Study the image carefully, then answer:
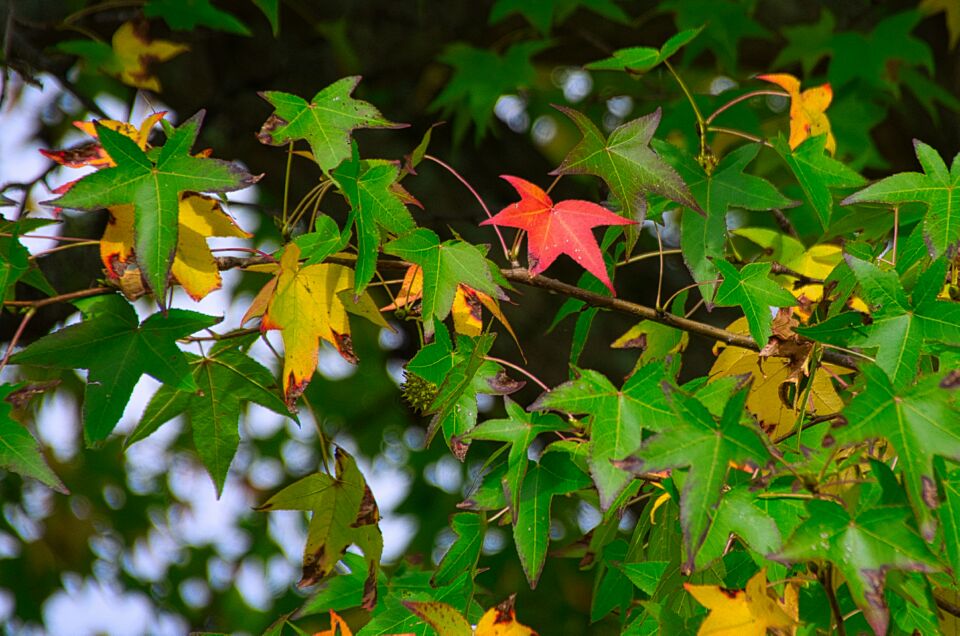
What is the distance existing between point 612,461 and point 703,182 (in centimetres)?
41

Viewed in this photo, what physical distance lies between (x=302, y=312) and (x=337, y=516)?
238 millimetres

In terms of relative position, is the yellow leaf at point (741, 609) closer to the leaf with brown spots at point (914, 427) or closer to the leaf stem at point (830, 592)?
the leaf stem at point (830, 592)

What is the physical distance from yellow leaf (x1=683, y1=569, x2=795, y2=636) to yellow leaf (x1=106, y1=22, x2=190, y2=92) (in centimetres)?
149

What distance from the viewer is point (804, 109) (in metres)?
1.16

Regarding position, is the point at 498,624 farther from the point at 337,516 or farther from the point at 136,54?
the point at 136,54

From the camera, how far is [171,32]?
2246mm

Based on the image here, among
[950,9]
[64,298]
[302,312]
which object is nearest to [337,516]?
[302,312]

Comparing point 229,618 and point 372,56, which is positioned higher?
point 372,56

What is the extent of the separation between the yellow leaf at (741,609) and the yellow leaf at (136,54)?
149cm

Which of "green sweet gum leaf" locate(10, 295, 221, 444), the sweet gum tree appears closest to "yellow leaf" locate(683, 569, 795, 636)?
the sweet gum tree

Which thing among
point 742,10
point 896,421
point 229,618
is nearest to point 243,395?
point 896,421

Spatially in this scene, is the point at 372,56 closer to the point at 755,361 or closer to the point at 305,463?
the point at 305,463

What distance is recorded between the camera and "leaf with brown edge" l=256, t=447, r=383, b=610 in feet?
3.37

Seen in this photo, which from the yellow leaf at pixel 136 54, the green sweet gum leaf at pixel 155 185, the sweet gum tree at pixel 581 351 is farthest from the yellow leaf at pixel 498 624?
the yellow leaf at pixel 136 54
